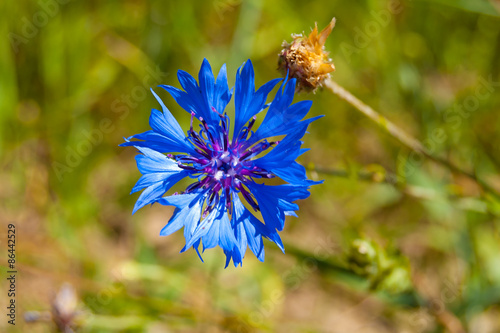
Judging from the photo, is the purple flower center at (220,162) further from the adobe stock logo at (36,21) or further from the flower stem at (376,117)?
the adobe stock logo at (36,21)

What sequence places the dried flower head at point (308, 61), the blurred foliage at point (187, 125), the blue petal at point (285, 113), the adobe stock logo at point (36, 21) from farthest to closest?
1. the adobe stock logo at point (36, 21)
2. the blurred foliage at point (187, 125)
3. the dried flower head at point (308, 61)
4. the blue petal at point (285, 113)

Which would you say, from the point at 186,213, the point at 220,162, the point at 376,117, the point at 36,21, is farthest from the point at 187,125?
the point at 376,117

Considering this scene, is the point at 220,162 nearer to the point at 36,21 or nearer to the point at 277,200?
the point at 277,200

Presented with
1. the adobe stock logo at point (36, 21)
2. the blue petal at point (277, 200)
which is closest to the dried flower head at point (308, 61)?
the blue petal at point (277, 200)

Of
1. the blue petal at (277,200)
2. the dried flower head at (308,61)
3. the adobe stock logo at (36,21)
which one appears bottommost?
the blue petal at (277,200)

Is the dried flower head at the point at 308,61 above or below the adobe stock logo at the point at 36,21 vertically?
below

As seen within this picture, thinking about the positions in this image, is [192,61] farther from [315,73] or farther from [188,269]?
Result: [315,73]

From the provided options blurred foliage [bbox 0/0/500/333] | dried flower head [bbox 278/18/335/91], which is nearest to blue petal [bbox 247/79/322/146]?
dried flower head [bbox 278/18/335/91]
